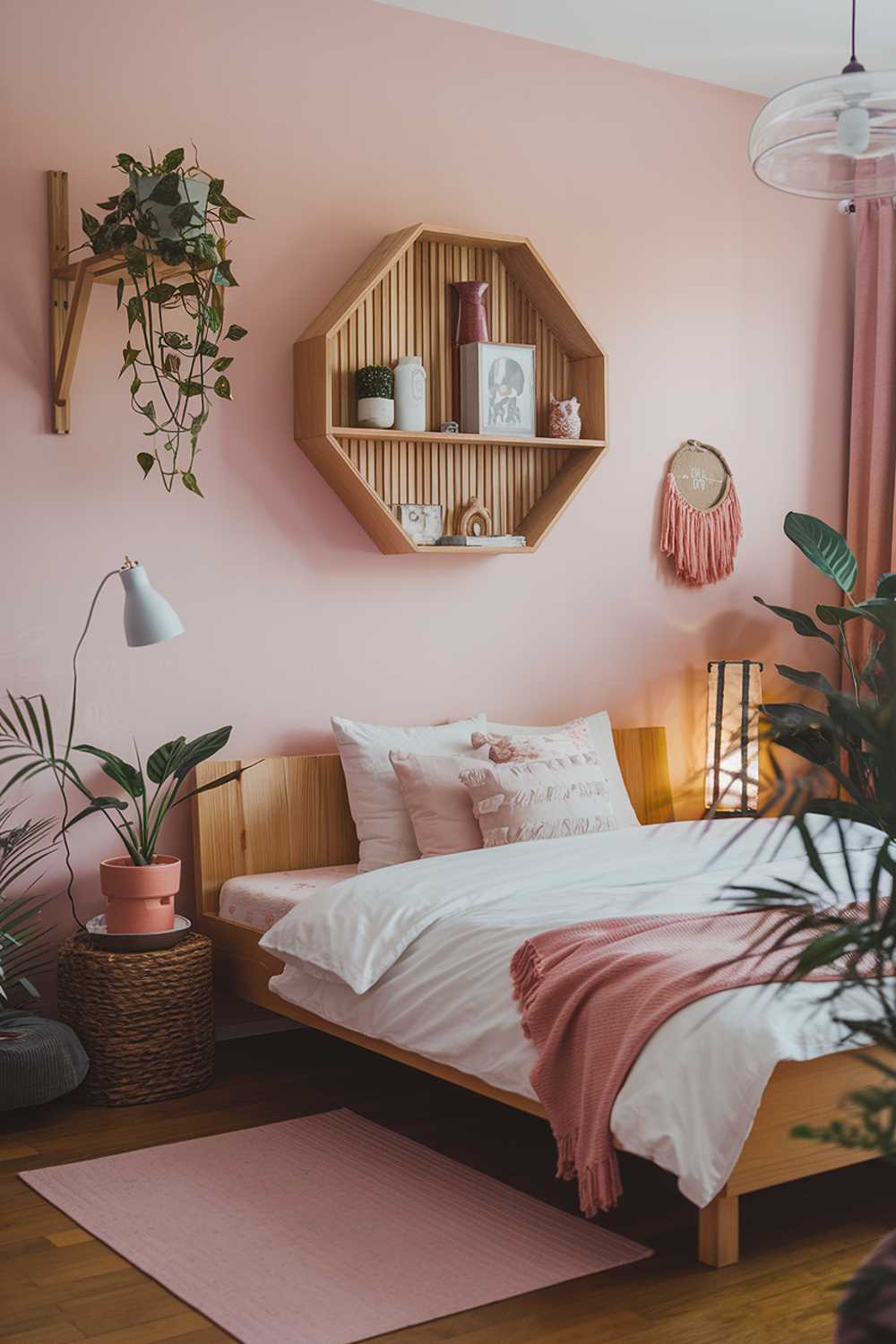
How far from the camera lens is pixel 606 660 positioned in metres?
4.65

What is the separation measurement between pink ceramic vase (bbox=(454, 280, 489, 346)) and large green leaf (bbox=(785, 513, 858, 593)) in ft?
3.75

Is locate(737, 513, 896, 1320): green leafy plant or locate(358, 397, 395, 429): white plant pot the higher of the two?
locate(358, 397, 395, 429): white plant pot

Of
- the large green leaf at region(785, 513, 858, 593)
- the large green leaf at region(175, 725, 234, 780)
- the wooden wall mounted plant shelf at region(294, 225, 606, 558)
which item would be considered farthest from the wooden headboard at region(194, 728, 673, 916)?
the large green leaf at region(785, 513, 858, 593)

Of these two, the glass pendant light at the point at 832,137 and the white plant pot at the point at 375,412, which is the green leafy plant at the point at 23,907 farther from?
the glass pendant light at the point at 832,137

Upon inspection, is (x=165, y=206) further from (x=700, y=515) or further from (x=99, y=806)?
(x=700, y=515)

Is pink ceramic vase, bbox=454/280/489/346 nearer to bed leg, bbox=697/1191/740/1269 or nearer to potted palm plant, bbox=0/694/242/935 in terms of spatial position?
potted palm plant, bbox=0/694/242/935

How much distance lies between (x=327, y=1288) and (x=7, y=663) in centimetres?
180

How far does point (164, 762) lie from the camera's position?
3.69 metres

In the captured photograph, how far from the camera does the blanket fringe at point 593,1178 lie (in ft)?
8.27

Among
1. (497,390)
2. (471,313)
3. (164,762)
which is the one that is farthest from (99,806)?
(471,313)

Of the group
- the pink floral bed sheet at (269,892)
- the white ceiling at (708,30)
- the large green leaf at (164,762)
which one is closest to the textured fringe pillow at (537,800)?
the pink floral bed sheet at (269,892)

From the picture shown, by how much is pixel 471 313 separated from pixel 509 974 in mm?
2125

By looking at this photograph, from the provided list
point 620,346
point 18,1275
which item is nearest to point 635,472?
point 620,346

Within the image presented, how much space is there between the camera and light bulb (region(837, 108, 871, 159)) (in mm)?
2570
